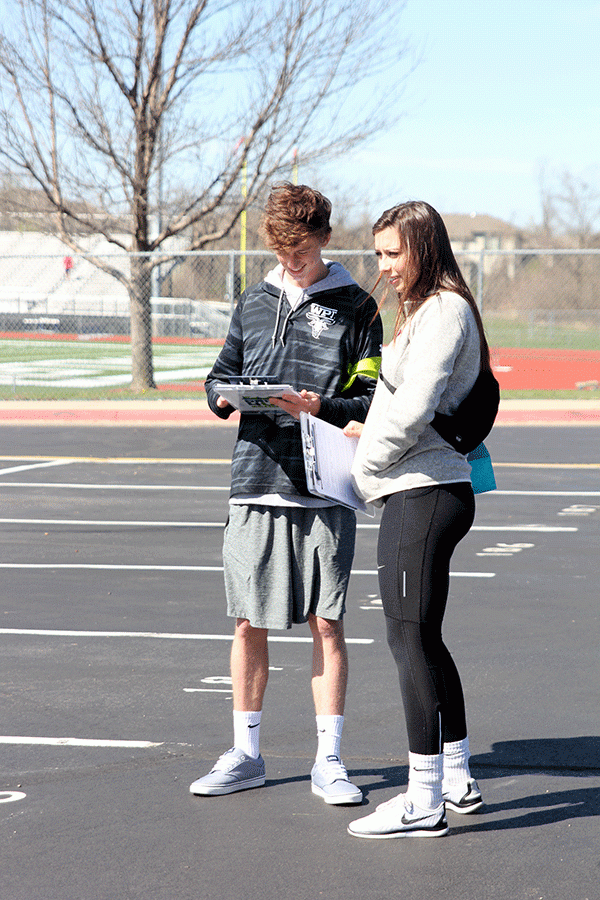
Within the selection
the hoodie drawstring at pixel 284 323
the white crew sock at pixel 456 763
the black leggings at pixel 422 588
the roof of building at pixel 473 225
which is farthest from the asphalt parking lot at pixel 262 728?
the roof of building at pixel 473 225

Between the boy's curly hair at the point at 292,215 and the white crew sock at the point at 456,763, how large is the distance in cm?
166

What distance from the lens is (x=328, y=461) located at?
11.0 ft

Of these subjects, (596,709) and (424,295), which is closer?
(424,295)

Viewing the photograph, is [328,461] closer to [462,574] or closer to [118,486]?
[462,574]

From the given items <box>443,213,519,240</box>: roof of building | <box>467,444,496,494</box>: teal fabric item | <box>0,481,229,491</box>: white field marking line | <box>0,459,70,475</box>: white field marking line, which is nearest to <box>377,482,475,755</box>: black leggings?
<box>467,444,496,494</box>: teal fabric item

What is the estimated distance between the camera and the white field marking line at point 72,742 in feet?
13.1

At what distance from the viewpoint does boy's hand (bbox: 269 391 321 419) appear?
10.9 feet

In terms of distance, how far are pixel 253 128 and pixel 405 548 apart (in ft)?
51.8

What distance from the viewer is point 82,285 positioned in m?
46.8

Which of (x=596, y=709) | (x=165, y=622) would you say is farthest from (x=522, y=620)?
(x=165, y=622)

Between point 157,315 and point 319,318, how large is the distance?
25545mm

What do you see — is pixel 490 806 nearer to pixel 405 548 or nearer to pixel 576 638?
pixel 405 548

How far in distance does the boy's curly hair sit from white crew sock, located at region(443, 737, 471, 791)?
1.66 m

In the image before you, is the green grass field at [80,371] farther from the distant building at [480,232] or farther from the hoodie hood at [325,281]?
the distant building at [480,232]
